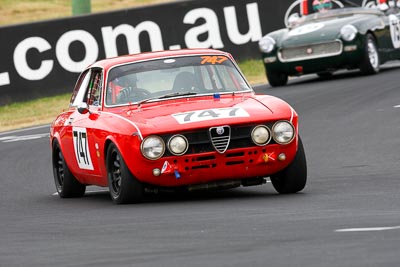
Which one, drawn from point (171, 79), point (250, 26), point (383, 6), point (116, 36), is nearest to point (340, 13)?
point (383, 6)

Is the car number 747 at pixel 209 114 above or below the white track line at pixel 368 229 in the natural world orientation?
above

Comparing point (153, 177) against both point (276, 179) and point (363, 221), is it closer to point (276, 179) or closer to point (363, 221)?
point (276, 179)

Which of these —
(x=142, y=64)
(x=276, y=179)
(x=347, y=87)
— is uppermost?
(x=142, y=64)

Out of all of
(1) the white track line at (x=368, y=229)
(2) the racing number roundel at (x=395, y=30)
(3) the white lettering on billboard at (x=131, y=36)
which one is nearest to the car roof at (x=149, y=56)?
(1) the white track line at (x=368, y=229)

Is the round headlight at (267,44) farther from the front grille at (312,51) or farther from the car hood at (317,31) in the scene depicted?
the front grille at (312,51)

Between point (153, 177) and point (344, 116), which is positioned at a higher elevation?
point (153, 177)

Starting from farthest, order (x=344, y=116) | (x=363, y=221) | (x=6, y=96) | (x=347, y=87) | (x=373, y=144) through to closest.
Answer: (x=6, y=96)
(x=347, y=87)
(x=344, y=116)
(x=373, y=144)
(x=363, y=221)

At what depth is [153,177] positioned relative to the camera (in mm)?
10156

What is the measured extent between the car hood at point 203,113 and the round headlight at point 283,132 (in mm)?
54

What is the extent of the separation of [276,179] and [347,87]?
10557 mm

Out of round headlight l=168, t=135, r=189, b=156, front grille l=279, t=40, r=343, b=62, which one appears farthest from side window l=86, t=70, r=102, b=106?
front grille l=279, t=40, r=343, b=62

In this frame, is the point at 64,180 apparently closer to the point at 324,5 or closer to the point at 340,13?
the point at 340,13

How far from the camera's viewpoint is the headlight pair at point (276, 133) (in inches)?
400

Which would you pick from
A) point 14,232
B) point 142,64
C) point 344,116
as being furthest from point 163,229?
point 344,116
